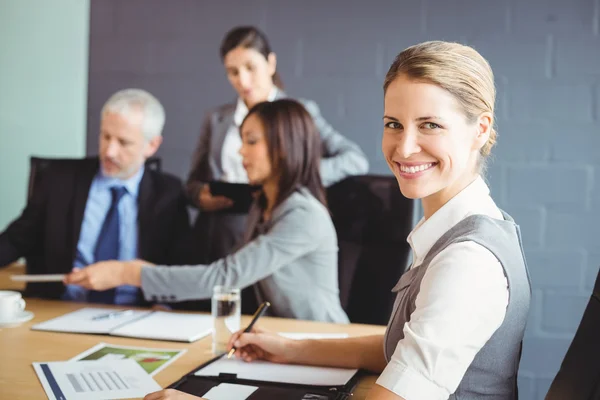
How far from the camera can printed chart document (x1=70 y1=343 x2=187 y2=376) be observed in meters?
1.27

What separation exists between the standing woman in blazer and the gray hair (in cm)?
31

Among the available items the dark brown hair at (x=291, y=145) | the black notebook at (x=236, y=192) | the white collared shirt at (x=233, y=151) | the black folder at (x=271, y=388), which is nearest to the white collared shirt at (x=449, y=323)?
the black folder at (x=271, y=388)

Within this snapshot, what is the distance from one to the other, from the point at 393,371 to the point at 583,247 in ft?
6.72

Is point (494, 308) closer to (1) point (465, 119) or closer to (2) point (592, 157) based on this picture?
(1) point (465, 119)

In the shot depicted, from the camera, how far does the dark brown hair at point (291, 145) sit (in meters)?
1.94

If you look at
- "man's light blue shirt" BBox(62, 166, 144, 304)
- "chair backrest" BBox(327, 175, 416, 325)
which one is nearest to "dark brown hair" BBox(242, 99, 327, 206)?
"chair backrest" BBox(327, 175, 416, 325)

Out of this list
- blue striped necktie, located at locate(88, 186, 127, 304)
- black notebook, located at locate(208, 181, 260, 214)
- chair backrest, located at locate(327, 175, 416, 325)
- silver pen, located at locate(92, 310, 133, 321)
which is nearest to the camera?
silver pen, located at locate(92, 310, 133, 321)

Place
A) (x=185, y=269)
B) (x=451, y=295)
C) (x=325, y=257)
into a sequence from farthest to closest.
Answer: (x=325, y=257)
(x=185, y=269)
(x=451, y=295)

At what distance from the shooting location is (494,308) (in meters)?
0.87

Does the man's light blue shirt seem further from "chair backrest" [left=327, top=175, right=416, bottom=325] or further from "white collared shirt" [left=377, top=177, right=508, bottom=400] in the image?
"white collared shirt" [left=377, top=177, right=508, bottom=400]

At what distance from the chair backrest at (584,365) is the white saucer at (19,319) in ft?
3.64

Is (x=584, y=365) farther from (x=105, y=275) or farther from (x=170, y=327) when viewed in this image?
(x=105, y=275)

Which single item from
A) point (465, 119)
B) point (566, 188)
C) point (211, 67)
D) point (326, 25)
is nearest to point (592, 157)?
point (566, 188)

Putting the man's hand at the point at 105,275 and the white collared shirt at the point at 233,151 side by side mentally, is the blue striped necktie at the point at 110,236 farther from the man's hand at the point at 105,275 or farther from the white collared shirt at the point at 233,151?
the white collared shirt at the point at 233,151
